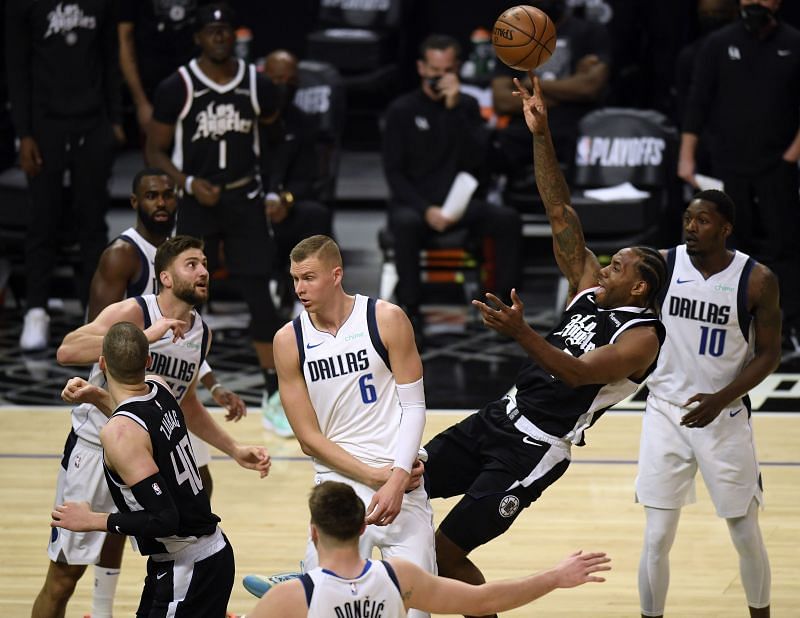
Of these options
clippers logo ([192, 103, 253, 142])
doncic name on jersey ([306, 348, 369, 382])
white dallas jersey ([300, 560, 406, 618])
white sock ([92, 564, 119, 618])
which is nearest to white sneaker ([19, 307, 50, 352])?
clippers logo ([192, 103, 253, 142])

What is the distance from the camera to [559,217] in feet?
17.9

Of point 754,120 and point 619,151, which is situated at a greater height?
point 754,120

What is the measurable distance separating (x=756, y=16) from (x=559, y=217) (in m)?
4.09

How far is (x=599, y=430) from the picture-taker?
8148mm

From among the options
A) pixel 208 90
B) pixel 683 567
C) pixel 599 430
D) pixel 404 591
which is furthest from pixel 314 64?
pixel 404 591

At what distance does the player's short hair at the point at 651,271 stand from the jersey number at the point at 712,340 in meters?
0.39

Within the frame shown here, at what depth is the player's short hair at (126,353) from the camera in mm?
4410

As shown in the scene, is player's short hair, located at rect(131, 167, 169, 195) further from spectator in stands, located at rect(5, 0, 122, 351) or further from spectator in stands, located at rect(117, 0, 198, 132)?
spectator in stands, located at rect(117, 0, 198, 132)

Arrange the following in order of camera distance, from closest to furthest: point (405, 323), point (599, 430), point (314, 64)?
1. point (405, 323)
2. point (599, 430)
3. point (314, 64)

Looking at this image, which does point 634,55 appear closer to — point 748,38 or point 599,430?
point 748,38

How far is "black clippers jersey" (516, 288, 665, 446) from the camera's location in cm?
507

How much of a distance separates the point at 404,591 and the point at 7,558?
9.91ft

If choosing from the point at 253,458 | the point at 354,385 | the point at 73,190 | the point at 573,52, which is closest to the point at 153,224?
the point at 253,458

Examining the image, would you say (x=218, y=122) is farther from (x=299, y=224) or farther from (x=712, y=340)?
(x=712, y=340)
